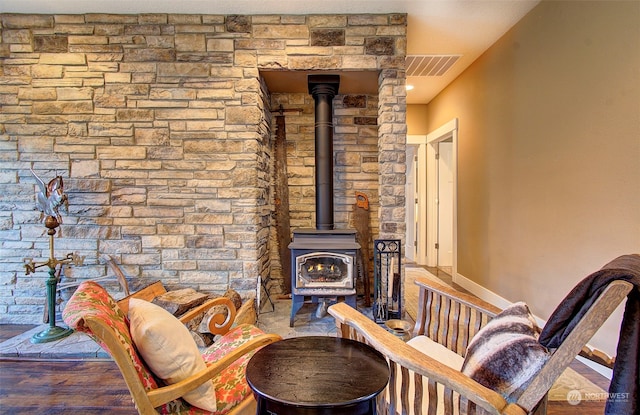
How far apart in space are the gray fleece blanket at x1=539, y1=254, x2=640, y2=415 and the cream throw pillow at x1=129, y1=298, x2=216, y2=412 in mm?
1153

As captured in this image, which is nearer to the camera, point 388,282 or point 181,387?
point 181,387

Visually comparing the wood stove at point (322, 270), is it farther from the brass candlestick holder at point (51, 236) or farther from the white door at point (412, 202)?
the white door at point (412, 202)

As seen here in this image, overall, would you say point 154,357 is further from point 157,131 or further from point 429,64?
point 429,64

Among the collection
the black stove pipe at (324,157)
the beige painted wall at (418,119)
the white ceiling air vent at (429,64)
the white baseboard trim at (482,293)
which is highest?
the white ceiling air vent at (429,64)

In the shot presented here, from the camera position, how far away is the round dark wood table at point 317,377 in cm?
98

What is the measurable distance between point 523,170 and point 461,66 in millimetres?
1596

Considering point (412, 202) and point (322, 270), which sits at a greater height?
point (412, 202)

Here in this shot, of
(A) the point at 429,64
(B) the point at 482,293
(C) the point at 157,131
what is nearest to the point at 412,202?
(B) the point at 482,293

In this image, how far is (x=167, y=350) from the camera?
1110mm

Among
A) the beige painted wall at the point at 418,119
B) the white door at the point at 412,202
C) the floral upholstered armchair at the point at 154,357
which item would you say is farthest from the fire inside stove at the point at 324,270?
the beige painted wall at the point at 418,119

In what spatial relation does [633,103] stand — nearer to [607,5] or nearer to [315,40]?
[607,5]

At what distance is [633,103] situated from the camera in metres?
1.84

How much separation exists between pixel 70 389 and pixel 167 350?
1.40 metres

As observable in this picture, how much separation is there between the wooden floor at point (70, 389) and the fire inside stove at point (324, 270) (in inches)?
55.8
